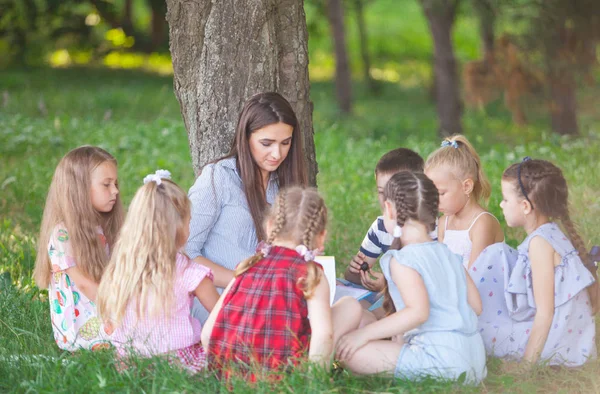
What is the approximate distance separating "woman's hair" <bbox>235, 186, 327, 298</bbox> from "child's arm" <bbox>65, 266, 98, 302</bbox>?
2.64 ft

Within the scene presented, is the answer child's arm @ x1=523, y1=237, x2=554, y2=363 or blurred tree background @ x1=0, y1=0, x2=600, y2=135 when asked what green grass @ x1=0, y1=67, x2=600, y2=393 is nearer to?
child's arm @ x1=523, y1=237, x2=554, y2=363

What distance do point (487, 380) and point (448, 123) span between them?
8.02m

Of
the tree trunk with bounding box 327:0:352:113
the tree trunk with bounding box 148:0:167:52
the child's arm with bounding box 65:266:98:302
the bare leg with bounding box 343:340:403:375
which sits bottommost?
the bare leg with bounding box 343:340:403:375

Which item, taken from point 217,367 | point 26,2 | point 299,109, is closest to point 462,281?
point 217,367

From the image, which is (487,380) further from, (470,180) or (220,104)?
(220,104)

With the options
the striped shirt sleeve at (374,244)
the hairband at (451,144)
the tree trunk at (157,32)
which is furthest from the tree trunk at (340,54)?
the striped shirt sleeve at (374,244)

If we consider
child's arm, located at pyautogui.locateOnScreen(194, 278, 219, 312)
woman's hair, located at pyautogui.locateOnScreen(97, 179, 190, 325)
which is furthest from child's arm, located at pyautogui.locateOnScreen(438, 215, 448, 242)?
woman's hair, located at pyautogui.locateOnScreen(97, 179, 190, 325)

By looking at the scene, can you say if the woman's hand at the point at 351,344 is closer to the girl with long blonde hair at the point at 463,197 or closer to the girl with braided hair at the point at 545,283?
the girl with braided hair at the point at 545,283

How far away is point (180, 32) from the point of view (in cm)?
427

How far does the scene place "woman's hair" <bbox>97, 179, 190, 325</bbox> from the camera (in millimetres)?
3102

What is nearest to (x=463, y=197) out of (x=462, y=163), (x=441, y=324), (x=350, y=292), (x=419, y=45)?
(x=462, y=163)

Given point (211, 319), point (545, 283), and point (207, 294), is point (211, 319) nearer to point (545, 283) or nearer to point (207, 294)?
point (207, 294)

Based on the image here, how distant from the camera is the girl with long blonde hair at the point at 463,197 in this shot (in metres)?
3.92

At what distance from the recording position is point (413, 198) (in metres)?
3.11
